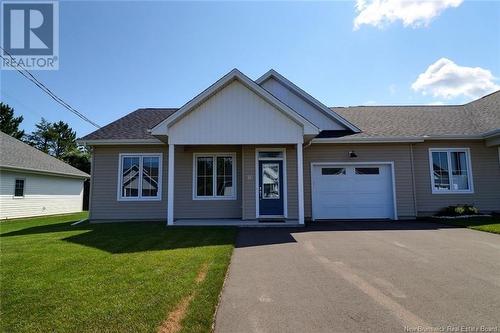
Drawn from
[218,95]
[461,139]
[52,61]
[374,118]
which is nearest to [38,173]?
[52,61]

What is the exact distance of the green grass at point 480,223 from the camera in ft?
30.9

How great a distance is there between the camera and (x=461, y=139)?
12695mm

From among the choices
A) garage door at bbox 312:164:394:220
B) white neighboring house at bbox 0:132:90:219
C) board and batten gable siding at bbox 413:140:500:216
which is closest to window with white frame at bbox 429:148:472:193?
board and batten gable siding at bbox 413:140:500:216

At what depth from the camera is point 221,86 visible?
1080cm

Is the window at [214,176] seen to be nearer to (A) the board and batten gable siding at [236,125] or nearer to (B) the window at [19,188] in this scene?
(A) the board and batten gable siding at [236,125]

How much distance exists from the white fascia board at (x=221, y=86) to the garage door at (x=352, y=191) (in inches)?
112

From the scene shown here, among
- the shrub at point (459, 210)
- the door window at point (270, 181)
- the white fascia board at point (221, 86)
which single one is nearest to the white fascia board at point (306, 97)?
the white fascia board at point (221, 86)

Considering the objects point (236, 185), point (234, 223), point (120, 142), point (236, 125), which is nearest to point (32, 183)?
point (120, 142)

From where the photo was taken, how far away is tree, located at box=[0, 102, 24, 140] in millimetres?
38531

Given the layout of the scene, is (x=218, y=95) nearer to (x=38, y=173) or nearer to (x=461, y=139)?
(x=461, y=139)

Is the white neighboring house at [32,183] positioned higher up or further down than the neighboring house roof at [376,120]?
further down

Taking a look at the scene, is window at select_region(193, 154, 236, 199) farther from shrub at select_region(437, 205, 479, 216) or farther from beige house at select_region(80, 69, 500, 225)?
shrub at select_region(437, 205, 479, 216)

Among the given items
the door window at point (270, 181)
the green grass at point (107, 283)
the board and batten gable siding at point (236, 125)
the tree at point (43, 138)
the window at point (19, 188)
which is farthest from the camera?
the tree at point (43, 138)

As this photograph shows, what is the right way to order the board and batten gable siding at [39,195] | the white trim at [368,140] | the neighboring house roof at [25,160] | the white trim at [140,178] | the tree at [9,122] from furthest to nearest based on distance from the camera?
the tree at [9,122], the neighboring house roof at [25,160], the board and batten gable siding at [39,195], the white trim at [140,178], the white trim at [368,140]
